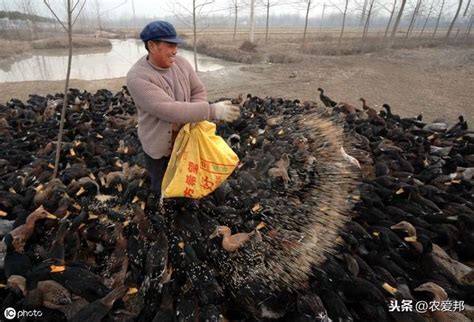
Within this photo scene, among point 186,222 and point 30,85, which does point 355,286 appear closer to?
point 186,222

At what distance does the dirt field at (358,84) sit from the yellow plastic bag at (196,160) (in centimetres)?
851

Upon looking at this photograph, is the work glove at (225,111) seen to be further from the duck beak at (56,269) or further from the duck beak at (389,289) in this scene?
Answer: the duck beak at (389,289)

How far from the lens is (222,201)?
438 centimetres

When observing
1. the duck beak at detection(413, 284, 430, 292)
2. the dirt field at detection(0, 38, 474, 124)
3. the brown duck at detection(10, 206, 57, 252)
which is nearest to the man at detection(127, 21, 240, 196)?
the brown duck at detection(10, 206, 57, 252)

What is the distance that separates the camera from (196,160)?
327 cm

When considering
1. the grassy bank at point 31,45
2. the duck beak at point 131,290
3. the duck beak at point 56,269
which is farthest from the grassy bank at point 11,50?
the duck beak at point 131,290

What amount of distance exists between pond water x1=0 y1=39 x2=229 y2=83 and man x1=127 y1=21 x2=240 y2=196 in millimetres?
17948

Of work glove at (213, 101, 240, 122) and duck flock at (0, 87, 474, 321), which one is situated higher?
work glove at (213, 101, 240, 122)

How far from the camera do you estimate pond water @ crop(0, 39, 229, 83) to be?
19.3m

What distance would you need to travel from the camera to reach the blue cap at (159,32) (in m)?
2.72

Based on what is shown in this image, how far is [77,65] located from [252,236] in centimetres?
2374

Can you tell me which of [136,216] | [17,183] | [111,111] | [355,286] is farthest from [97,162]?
A: [355,286]

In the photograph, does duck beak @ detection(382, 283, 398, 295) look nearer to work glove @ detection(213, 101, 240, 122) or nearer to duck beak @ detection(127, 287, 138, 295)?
work glove @ detection(213, 101, 240, 122)

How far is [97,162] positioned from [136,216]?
7.01 ft
